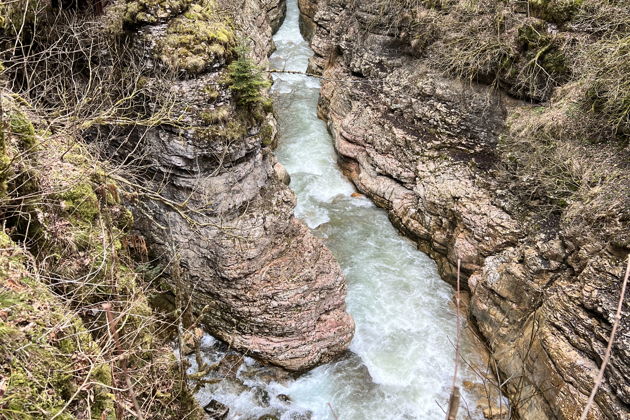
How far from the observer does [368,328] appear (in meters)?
9.26

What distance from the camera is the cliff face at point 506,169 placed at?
6789mm

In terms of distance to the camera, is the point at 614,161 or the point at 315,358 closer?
the point at 614,161

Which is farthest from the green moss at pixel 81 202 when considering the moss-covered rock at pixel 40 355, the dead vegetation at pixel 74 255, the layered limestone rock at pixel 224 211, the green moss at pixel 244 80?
the green moss at pixel 244 80

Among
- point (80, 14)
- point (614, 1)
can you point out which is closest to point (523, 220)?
point (614, 1)

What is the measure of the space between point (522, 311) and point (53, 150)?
27.3 feet

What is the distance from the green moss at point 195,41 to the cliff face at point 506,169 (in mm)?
3753

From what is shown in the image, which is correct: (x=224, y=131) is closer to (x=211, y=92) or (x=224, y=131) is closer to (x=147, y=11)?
(x=211, y=92)

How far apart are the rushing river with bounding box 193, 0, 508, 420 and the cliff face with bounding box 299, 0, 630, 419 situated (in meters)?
0.64

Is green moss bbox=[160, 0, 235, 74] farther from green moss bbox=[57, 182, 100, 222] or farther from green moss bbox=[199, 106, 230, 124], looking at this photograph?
green moss bbox=[57, 182, 100, 222]

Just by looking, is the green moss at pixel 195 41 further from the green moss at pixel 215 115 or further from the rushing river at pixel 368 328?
the rushing river at pixel 368 328

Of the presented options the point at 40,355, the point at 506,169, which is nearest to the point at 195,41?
the point at 40,355

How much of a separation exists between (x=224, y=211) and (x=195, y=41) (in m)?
3.00

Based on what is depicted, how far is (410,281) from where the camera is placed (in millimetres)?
10211

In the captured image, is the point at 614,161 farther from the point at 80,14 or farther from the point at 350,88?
the point at 80,14
